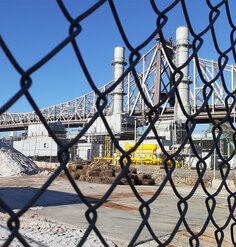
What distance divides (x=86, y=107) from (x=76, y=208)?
80.6 metres

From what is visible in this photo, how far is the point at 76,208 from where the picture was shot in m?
9.09

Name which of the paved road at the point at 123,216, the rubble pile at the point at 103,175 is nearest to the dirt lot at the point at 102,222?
the paved road at the point at 123,216

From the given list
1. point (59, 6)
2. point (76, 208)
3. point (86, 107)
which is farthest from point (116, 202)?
point (86, 107)

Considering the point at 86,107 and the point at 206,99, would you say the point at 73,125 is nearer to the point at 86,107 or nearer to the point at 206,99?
the point at 86,107

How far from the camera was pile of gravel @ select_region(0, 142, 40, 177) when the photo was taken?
23453 mm

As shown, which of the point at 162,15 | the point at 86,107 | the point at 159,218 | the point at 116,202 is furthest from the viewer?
the point at 86,107

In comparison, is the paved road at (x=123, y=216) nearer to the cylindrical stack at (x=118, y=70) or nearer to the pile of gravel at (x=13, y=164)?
the pile of gravel at (x=13, y=164)

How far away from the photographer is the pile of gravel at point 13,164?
23.5 m

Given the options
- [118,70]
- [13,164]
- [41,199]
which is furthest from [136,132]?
[118,70]

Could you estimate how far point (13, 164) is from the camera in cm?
2436

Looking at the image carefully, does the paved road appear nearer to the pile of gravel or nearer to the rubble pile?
the rubble pile

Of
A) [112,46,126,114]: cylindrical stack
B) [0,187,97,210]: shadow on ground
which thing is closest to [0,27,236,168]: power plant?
[112,46,126,114]: cylindrical stack

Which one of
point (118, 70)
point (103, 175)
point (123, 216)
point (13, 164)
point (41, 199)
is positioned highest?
point (118, 70)

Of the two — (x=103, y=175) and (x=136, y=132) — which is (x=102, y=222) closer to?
(x=103, y=175)
